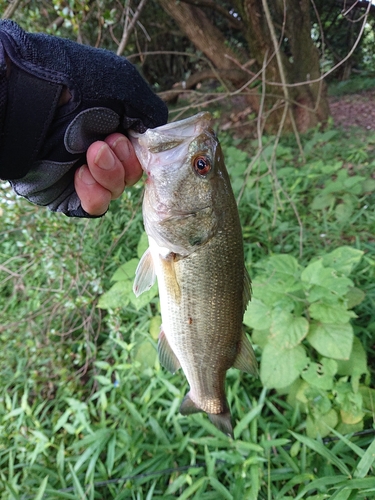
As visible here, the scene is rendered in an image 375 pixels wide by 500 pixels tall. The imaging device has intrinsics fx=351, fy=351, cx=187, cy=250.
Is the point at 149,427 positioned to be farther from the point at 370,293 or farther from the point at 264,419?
the point at 370,293

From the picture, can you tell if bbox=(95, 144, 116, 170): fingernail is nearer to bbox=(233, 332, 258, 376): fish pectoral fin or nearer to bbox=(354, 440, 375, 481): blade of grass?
bbox=(233, 332, 258, 376): fish pectoral fin

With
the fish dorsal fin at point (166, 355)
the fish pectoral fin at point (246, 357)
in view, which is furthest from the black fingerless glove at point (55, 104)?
the fish pectoral fin at point (246, 357)

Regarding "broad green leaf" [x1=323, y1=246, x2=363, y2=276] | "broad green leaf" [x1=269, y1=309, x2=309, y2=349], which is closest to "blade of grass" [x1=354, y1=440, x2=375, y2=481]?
"broad green leaf" [x1=269, y1=309, x2=309, y2=349]

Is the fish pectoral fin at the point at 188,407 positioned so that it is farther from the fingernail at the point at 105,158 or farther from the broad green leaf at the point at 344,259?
the broad green leaf at the point at 344,259

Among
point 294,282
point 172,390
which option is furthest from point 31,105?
point 172,390

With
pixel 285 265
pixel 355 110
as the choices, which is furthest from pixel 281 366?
pixel 355 110

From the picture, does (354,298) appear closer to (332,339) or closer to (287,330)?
(332,339)
